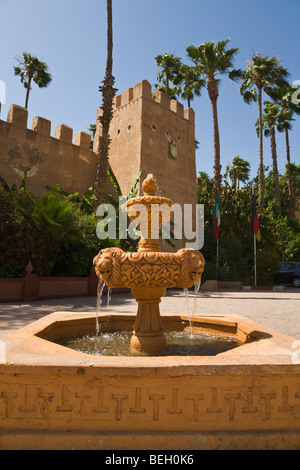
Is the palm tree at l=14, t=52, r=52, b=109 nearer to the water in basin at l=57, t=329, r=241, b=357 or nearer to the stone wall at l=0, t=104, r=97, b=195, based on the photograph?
the stone wall at l=0, t=104, r=97, b=195

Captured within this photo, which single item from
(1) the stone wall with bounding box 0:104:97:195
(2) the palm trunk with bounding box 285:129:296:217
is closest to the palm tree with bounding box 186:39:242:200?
(1) the stone wall with bounding box 0:104:97:195

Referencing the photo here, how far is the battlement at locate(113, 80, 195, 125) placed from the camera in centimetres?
1791

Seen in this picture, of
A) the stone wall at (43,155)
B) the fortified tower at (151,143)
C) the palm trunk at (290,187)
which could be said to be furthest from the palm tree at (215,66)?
the palm trunk at (290,187)

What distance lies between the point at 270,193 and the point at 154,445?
35.9 m

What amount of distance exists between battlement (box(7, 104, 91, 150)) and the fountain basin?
16.0 metres

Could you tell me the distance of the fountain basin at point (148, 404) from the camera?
190cm

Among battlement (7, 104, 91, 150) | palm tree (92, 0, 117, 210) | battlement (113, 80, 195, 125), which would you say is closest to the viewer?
palm tree (92, 0, 117, 210)

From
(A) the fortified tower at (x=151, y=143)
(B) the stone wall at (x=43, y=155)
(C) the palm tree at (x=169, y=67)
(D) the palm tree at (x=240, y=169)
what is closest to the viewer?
(B) the stone wall at (x=43, y=155)

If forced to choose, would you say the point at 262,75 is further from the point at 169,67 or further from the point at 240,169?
the point at 240,169

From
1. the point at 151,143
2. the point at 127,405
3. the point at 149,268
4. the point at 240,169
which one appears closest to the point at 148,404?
the point at 127,405

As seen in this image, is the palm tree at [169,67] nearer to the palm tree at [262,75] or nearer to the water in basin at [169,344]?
the palm tree at [262,75]

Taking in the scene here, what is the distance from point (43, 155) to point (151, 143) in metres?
5.93

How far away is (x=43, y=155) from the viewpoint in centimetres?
1636
